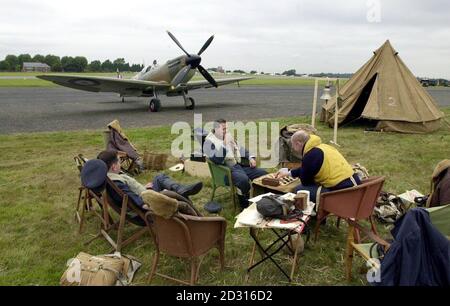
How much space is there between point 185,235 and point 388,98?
34.1 ft

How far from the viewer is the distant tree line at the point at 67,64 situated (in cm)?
9119

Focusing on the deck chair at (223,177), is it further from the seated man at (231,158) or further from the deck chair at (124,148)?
the deck chair at (124,148)

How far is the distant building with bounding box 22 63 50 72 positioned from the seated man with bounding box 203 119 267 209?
102m

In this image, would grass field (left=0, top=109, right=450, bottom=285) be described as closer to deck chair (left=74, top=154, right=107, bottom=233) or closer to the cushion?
deck chair (left=74, top=154, right=107, bottom=233)

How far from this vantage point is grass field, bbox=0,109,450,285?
3711 millimetres

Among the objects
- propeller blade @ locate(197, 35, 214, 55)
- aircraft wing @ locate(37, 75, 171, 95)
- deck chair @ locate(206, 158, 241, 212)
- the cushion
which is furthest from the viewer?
propeller blade @ locate(197, 35, 214, 55)

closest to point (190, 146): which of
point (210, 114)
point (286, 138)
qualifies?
point (286, 138)

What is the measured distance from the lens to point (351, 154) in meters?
8.63

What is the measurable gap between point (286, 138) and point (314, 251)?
3.27 metres

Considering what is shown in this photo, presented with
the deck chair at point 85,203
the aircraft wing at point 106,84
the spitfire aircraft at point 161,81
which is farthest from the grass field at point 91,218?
the spitfire aircraft at point 161,81

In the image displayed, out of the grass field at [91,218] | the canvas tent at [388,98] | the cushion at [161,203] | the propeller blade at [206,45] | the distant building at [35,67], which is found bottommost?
the grass field at [91,218]

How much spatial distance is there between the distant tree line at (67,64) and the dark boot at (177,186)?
296 ft

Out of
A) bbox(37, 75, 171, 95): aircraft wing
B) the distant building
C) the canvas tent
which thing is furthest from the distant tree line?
the canvas tent

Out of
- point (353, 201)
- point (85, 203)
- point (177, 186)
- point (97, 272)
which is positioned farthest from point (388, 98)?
point (97, 272)
